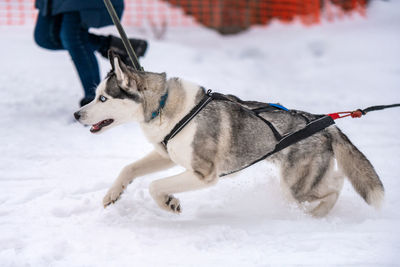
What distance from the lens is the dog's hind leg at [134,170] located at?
2.88m

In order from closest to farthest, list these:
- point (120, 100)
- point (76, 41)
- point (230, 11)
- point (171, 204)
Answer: point (120, 100), point (171, 204), point (76, 41), point (230, 11)

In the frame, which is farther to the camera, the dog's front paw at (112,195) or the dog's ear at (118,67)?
the dog's front paw at (112,195)

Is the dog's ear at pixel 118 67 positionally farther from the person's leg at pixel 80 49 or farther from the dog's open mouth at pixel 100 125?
the person's leg at pixel 80 49

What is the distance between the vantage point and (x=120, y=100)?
2.75 m

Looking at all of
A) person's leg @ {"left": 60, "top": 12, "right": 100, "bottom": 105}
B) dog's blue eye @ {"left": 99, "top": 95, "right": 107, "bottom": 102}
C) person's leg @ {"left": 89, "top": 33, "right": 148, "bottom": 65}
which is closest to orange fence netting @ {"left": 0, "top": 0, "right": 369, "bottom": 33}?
person's leg @ {"left": 89, "top": 33, "right": 148, "bottom": 65}

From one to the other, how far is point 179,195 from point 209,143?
726mm

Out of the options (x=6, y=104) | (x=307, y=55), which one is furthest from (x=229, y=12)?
(x=6, y=104)

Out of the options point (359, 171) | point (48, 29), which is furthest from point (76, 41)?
point (359, 171)

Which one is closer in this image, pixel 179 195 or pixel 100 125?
pixel 100 125

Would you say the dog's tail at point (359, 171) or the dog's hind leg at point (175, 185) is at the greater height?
the dog's tail at point (359, 171)

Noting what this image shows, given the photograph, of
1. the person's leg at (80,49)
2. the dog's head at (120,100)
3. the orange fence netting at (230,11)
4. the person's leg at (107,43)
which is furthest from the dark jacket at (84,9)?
the orange fence netting at (230,11)

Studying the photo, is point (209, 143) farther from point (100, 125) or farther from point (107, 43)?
point (107, 43)

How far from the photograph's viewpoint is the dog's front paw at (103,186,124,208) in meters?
2.87

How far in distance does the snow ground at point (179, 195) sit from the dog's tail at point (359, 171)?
16 centimetres
